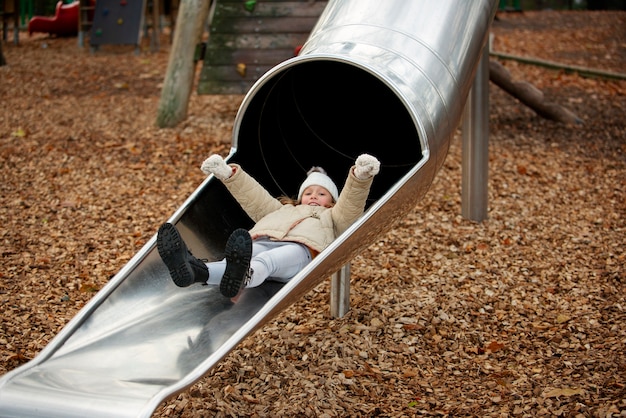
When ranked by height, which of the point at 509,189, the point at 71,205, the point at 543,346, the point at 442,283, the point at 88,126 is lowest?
the point at 88,126

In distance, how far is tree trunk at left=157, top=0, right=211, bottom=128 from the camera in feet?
25.0

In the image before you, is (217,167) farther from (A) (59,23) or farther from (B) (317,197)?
(A) (59,23)

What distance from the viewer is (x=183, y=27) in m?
7.67

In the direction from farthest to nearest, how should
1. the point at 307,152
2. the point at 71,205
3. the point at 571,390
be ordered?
the point at 71,205, the point at 307,152, the point at 571,390

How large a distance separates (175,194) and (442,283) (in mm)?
2422

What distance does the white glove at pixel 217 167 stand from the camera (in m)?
3.91

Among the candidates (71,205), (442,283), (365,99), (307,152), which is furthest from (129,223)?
(442,283)

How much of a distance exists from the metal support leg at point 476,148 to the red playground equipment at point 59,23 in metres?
11.3

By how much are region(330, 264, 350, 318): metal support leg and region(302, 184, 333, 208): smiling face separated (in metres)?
0.39

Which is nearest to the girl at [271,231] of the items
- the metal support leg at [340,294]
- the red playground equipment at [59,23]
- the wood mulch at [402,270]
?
the metal support leg at [340,294]

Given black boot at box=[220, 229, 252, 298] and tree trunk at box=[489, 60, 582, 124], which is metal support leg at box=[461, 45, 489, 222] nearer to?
tree trunk at box=[489, 60, 582, 124]

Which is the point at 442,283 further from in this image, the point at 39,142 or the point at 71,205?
the point at 39,142

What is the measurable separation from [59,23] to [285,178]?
38.1 ft

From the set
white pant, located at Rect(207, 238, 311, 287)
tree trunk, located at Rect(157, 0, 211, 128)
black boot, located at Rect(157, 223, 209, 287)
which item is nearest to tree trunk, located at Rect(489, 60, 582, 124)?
tree trunk, located at Rect(157, 0, 211, 128)
